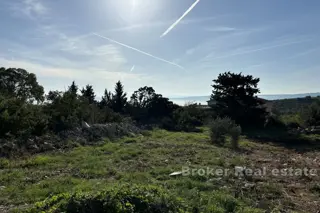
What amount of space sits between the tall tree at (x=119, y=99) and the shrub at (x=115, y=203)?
656 inches

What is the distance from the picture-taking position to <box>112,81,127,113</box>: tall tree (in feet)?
65.0

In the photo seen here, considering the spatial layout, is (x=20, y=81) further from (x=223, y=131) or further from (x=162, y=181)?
(x=162, y=181)

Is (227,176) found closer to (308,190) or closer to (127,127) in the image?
(308,190)

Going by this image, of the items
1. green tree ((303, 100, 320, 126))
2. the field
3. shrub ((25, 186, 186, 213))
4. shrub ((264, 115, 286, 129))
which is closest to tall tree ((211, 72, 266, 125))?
shrub ((264, 115, 286, 129))

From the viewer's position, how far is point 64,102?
34.4 ft

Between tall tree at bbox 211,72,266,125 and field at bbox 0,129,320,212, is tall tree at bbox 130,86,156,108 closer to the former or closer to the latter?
tall tree at bbox 211,72,266,125

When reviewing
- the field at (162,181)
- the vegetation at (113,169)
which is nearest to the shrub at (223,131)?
the vegetation at (113,169)

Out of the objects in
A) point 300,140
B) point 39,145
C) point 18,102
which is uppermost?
point 18,102

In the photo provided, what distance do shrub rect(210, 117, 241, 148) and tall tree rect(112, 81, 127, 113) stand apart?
10.8 metres

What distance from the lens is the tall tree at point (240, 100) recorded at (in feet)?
56.5

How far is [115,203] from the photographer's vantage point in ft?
8.50

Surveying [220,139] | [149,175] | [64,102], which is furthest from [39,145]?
[220,139]

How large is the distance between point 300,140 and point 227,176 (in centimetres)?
918

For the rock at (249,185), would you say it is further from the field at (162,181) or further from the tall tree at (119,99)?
the tall tree at (119,99)
